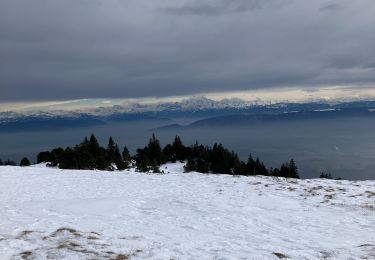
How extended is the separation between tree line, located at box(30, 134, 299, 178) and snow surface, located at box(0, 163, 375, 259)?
41286 mm

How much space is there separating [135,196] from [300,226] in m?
9.51

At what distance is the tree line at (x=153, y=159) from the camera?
6825cm

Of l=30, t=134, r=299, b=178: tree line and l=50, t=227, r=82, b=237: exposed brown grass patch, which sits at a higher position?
l=50, t=227, r=82, b=237: exposed brown grass patch

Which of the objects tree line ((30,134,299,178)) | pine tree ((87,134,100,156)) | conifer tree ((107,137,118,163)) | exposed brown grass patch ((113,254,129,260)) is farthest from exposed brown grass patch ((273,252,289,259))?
conifer tree ((107,137,118,163))

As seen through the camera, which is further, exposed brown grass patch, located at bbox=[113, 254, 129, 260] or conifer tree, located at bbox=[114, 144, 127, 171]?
conifer tree, located at bbox=[114, 144, 127, 171]

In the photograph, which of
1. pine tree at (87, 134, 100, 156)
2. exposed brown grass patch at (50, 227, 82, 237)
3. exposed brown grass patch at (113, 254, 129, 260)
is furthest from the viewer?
pine tree at (87, 134, 100, 156)

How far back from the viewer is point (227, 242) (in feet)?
40.6

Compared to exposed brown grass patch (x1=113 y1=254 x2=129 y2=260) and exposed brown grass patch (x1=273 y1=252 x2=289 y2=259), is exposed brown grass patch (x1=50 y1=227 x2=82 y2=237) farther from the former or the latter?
exposed brown grass patch (x1=273 y1=252 x2=289 y2=259)

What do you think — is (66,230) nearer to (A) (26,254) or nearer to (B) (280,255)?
(A) (26,254)

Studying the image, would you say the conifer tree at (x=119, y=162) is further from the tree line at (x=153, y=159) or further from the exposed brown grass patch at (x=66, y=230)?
the exposed brown grass patch at (x=66, y=230)

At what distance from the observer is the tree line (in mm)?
68250

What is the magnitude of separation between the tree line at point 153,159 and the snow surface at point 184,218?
4129 cm

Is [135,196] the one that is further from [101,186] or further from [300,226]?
[300,226]

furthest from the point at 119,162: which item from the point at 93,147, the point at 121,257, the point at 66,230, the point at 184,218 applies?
the point at 121,257
